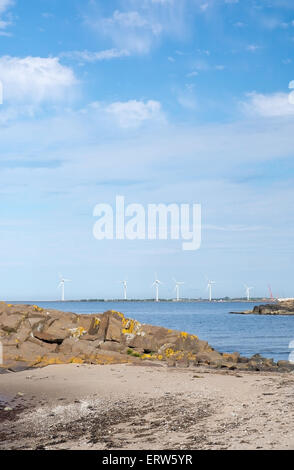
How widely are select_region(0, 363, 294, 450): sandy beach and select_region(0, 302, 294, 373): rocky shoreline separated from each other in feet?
8.31

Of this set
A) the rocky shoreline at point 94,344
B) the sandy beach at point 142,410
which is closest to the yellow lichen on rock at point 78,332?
the rocky shoreline at point 94,344

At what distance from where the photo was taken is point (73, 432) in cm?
1112

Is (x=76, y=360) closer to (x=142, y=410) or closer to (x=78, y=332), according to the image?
(x=78, y=332)

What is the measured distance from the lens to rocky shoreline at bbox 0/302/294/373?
21.6 metres

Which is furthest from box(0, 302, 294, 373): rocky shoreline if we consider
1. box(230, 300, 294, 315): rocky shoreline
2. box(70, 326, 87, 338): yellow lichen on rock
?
box(230, 300, 294, 315): rocky shoreline

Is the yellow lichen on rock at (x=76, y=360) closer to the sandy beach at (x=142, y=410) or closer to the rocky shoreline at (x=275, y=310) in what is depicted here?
the sandy beach at (x=142, y=410)

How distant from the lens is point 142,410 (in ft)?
42.0

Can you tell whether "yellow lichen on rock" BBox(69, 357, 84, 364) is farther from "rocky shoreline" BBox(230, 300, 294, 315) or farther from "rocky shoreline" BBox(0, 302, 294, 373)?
"rocky shoreline" BBox(230, 300, 294, 315)

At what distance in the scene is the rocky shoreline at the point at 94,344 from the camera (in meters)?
21.6

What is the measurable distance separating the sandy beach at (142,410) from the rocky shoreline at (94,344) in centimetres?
253

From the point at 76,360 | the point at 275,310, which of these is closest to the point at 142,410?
the point at 76,360
